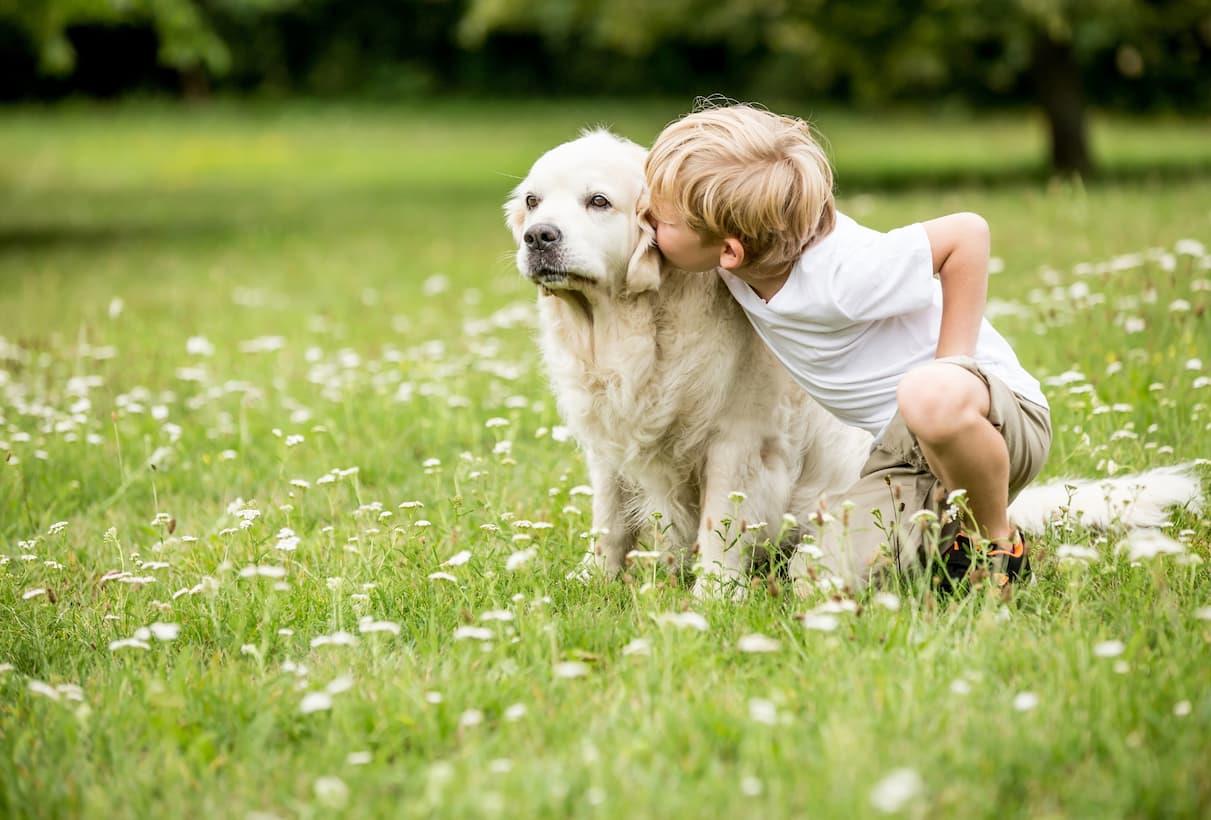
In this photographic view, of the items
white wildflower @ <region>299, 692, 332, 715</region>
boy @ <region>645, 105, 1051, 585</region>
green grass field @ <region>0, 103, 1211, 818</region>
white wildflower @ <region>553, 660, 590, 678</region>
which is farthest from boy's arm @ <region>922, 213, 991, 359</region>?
white wildflower @ <region>299, 692, 332, 715</region>

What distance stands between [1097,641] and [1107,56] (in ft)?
85.0

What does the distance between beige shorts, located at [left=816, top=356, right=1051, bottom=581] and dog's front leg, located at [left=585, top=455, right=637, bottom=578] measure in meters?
0.68

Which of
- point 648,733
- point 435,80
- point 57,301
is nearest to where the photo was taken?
point 648,733

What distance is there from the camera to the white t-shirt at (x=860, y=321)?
3.24 m

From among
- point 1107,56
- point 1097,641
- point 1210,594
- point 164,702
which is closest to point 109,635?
point 164,702

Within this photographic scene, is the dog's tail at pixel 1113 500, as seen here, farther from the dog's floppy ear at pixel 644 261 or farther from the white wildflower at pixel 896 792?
the white wildflower at pixel 896 792

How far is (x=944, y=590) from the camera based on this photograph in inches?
128

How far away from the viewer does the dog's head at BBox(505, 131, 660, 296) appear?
11.2 ft

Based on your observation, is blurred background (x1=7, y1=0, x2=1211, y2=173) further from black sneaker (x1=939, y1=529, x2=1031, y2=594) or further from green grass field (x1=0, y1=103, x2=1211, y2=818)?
black sneaker (x1=939, y1=529, x2=1031, y2=594)

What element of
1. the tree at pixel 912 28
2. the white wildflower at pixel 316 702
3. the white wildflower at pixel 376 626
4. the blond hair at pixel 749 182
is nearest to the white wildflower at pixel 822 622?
the white wildflower at pixel 376 626

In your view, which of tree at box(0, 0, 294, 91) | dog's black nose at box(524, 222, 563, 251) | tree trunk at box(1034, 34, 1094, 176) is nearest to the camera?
dog's black nose at box(524, 222, 563, 251)

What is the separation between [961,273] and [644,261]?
862 mm

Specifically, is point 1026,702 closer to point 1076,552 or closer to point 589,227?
point 1076,552

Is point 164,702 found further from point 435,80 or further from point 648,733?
point 435,80
